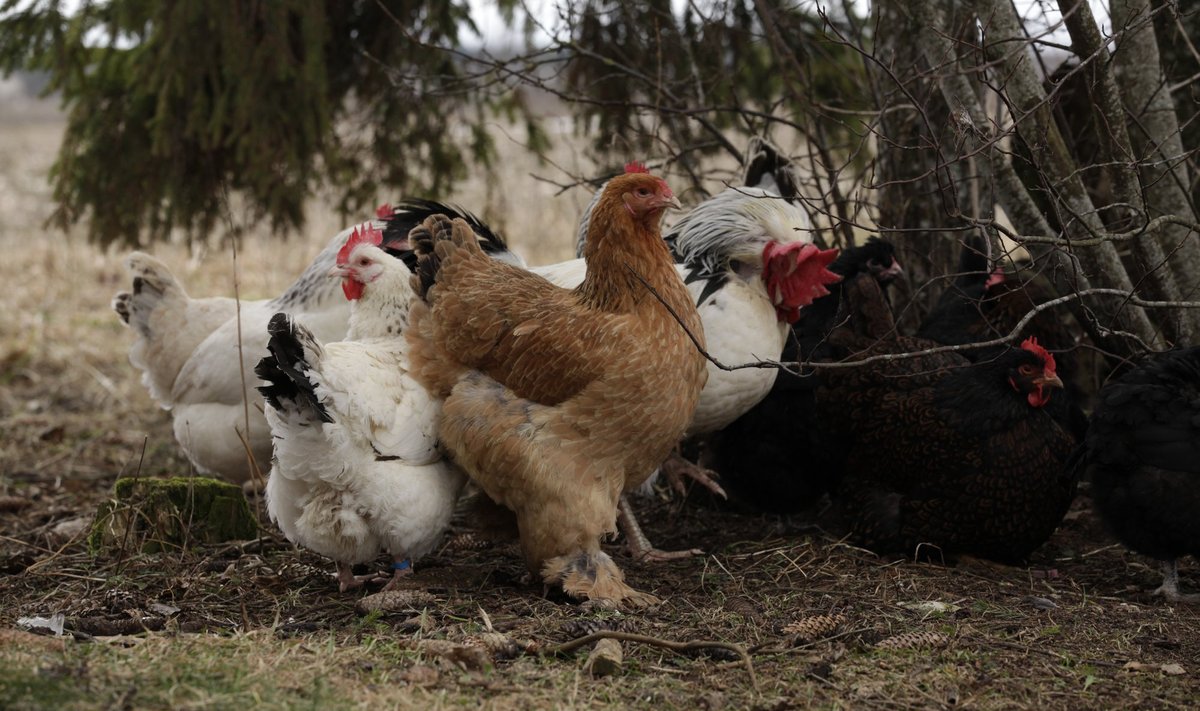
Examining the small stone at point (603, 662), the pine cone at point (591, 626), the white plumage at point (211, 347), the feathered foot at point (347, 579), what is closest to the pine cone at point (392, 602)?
the feathered foot at point (347, 579)

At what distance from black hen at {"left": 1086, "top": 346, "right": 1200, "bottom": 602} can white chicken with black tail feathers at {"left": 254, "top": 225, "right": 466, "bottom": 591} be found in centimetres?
256

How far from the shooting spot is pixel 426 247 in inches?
186

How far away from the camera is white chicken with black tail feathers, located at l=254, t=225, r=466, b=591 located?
13.0 feet

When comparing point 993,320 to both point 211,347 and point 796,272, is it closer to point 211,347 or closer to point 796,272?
point 796,272

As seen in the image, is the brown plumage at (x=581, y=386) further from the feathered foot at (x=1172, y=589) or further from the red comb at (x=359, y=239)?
the feathered foot at (x=1172, y=589)

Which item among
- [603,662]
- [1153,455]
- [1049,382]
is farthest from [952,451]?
[603,662]

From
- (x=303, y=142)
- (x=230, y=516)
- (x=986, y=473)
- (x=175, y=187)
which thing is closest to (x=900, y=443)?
(x=986, y=473)

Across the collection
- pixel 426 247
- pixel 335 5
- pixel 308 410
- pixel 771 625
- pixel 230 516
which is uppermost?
pixel 335 5

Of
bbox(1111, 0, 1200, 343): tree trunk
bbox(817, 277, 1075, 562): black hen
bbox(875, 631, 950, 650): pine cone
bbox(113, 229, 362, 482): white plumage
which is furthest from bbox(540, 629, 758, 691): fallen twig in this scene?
bbox(1111, 0, 1200, 343): tree trunk

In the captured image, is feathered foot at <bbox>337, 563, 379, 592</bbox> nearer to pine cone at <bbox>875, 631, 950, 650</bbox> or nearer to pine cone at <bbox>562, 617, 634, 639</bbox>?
pine cone at <bbox>562, 617, 634, 639</bbox>

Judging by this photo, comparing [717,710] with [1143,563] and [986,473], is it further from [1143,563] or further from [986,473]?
[1143,563]

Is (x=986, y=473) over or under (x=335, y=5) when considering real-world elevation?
under

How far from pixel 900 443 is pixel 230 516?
299 centimetres

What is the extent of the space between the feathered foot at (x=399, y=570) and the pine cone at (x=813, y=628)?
1.50 metres
